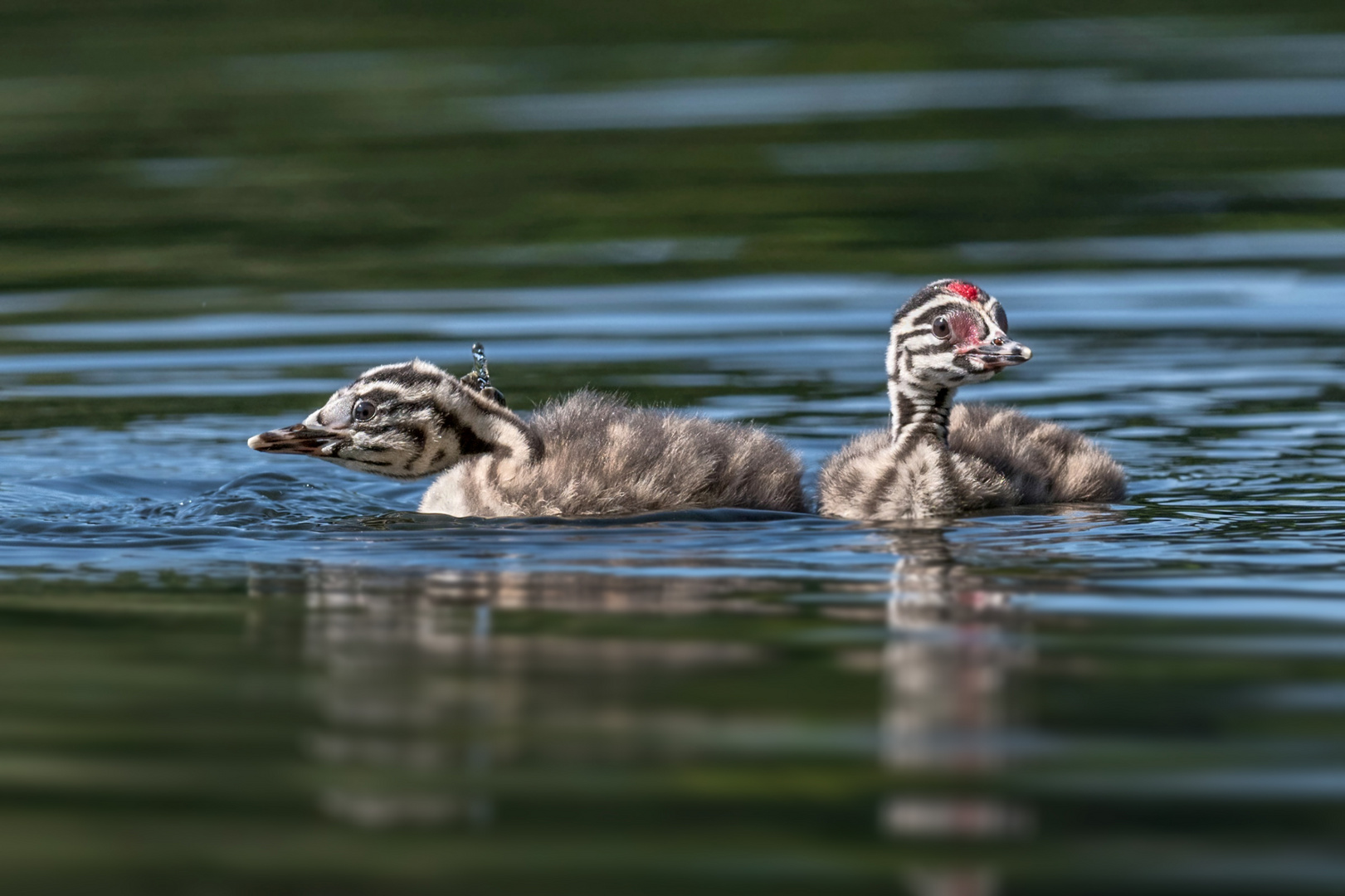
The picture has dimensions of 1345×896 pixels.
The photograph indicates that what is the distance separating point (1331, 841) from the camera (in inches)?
186

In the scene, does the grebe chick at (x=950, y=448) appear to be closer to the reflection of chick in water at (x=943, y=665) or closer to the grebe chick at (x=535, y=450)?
the grebe chick at (x=535, y=450)

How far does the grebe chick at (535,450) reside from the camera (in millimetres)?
9312

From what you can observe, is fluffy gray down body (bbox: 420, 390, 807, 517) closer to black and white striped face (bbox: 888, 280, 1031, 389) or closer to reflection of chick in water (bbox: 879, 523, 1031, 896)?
black and white striped face (bbox: 888, 280, 1031, 389)

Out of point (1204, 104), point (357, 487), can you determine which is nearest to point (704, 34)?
point (1204, 104)

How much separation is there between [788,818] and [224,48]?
2250cm

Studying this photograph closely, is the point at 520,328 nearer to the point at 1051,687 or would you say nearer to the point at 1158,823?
the point at 1051,687

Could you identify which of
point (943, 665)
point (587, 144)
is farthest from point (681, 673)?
point (587, 144)

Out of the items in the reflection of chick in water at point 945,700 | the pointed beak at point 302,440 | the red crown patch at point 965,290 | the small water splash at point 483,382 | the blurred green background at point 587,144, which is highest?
the blurred green background at point 587,144

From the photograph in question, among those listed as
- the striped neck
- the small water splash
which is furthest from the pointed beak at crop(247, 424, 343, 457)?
the striped neck

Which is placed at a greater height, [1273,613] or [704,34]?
[704,34]

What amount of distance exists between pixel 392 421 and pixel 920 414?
227 centimetres

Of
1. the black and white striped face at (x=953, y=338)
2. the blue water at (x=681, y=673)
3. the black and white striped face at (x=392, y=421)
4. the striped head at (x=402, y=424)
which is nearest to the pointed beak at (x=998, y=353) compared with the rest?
the black and white striped face at (x=953, y=338)

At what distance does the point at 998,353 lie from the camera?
9.25 metres

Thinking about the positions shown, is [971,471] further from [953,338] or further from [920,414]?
[953,338]
